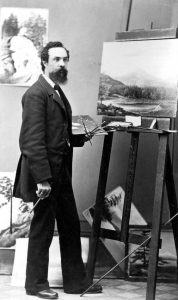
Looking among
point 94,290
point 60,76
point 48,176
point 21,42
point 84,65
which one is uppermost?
point 21,42

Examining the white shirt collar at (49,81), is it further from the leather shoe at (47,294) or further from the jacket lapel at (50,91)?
the leather shoe at (47,294)

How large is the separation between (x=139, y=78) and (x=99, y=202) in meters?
0.91

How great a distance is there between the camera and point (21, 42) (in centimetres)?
406

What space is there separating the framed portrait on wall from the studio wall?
0.05 meters

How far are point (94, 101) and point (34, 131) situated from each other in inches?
34.8

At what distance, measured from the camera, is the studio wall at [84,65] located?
4.06 m

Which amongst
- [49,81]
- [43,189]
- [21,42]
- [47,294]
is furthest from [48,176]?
[21,42]

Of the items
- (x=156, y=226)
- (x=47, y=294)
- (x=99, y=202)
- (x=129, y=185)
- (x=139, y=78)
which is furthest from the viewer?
(x=99, y=202)

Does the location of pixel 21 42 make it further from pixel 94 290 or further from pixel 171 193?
pixel 94 290

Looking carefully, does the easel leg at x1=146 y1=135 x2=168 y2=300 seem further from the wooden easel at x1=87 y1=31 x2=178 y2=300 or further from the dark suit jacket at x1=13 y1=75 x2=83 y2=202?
the dark suit jacket at x1=13 y1=75 x2=83 y2=202

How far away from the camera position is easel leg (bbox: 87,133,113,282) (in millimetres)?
3775

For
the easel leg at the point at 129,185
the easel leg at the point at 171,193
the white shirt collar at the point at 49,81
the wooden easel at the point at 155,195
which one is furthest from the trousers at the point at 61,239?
the easel leg at the point at 171,193

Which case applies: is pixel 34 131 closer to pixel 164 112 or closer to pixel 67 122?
pixel 67 122

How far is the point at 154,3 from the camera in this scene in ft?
13.4
